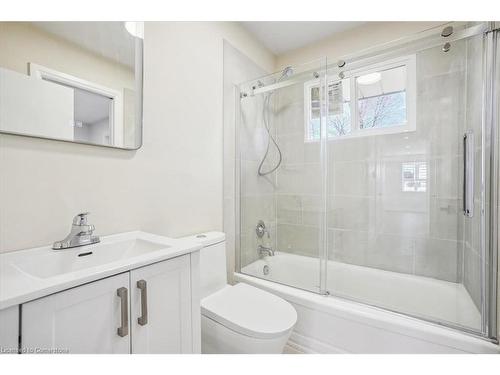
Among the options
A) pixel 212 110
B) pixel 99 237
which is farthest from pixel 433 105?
pixel 99 237

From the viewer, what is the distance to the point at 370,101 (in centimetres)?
197

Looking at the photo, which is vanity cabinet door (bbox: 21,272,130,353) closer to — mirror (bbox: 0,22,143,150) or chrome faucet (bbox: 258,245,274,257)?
mirror (bbox: 0,22,143,150)

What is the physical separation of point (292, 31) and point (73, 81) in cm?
188

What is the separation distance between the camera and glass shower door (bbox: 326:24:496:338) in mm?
1447

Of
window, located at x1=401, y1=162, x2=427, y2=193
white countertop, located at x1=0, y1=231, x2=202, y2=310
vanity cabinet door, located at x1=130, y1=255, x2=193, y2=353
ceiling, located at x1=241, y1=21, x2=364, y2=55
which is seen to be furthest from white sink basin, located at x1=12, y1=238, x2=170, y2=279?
ceiling, located at x1=241, y1=21, x2=364, y2=55

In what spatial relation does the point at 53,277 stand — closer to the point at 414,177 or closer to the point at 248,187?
the point at 248,187

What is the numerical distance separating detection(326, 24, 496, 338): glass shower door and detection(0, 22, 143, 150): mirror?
4.80 feet

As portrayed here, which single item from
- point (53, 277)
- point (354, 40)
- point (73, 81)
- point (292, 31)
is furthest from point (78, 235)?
point (354, 40)

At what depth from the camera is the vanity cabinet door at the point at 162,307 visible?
2.61 feet

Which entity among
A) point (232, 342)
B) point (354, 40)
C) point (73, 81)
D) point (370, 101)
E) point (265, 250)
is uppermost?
point (354, 40)

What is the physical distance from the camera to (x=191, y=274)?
3.20 ft

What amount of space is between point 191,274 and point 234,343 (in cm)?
48
